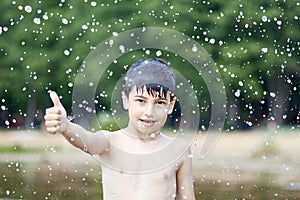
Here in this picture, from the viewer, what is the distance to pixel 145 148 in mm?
3057

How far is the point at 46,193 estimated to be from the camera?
23.9 feet

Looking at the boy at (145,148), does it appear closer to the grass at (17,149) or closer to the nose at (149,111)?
the nose at (149,111)

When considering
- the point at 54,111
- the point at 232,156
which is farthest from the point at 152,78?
the point at 232,156

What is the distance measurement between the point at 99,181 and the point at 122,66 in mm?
4999

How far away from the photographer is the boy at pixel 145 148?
2977mm

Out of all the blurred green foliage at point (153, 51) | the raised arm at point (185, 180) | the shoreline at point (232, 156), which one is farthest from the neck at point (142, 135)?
the blurred green foliage at point (153, 51)

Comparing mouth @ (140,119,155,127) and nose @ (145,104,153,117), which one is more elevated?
nose @ (145,104,153,117)

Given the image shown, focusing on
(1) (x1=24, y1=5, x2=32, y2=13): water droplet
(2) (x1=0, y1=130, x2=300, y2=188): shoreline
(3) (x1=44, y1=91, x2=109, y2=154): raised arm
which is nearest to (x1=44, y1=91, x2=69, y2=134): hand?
(3) (x1=44, y1=91, x2=109, y2=154): raised arm

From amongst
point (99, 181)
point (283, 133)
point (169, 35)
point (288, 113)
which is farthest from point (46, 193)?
point (288, 113)

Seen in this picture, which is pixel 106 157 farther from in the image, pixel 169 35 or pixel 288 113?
pixel 288 113

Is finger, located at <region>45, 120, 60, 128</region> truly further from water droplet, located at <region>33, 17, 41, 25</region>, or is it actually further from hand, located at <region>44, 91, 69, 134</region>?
water droplet, located at <region>33, 17, 41, 25</region>

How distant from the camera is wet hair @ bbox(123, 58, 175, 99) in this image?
2975 millimetres

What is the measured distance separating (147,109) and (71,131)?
0.90 feet

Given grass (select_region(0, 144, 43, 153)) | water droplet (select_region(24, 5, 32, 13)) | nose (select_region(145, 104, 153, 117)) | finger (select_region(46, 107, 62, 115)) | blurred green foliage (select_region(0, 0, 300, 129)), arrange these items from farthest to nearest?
water droplet (select_region(24, 5, 32, 13))
blurred green foliage (select_region(0, 0, 300, 129))
grass (select_region(0, 144, 43, 153))
nose (select_region(145, 104, 153, 117))
finger (select_region(46, 107, 62, 115))
